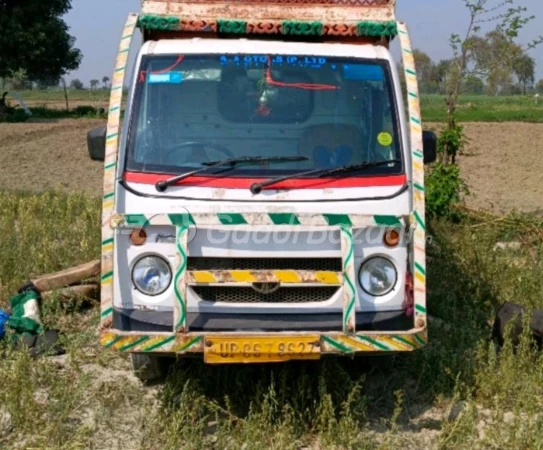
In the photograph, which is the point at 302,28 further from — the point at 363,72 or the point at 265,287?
the point at 265,287

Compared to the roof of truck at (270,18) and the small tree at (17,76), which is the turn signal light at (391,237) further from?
the small tree at (17,76)

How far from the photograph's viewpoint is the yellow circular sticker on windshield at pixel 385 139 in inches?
221

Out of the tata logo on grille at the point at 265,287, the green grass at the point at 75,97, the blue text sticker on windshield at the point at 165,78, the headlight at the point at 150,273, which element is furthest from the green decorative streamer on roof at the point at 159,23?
the green grass at the point at 75,97

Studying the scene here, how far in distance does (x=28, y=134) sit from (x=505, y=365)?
22.9 metres

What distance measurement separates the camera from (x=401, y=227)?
516cm

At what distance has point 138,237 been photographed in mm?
5109

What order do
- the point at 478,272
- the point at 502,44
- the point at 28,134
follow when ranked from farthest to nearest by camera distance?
1. the point at 28,134
2. the point at 502,44
3. the point at 478,272

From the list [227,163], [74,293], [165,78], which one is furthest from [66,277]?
[227,163]

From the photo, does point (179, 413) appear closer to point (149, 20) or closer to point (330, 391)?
point (330, 391)

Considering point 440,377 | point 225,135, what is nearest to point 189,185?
point 225,135

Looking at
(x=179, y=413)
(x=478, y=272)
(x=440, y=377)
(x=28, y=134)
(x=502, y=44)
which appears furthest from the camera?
(x=28, y=134)

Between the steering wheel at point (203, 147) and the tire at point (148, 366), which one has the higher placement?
the steering wheel at point (203, 147)

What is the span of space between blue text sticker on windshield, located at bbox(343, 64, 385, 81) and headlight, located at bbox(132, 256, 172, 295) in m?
1.82

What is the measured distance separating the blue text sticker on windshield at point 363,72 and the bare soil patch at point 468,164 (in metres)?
8.14
